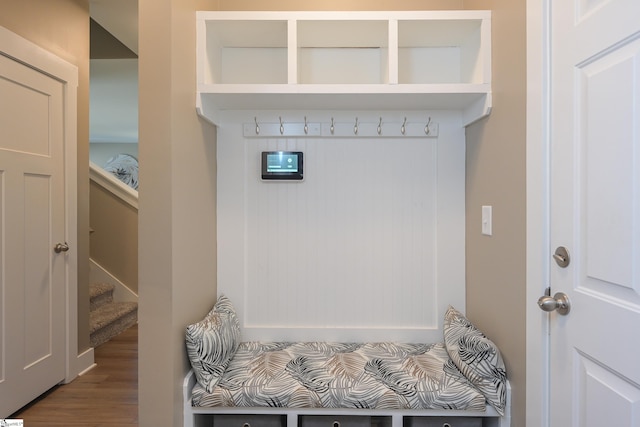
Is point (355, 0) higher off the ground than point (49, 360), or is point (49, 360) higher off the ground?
point (355, 0)

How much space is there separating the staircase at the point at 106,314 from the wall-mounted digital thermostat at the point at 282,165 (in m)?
2.11

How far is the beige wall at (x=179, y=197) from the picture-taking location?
137cm

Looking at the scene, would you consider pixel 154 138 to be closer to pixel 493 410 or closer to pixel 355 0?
pixel 355 0

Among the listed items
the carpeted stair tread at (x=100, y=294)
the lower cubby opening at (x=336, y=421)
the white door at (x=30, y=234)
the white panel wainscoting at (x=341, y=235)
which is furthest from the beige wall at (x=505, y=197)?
the carpeted stair tread at (x=100, y=294)

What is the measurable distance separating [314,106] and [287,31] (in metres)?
0.36

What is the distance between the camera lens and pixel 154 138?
1391 millimetres

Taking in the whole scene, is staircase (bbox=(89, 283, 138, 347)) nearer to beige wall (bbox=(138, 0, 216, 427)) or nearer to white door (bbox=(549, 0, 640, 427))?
beige wall (bbox=(138, 0, 216, 427))

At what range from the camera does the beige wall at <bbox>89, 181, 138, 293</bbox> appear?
391 centimetres

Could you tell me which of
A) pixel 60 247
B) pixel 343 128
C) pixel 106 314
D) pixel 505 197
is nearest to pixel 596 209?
pixel 505 197

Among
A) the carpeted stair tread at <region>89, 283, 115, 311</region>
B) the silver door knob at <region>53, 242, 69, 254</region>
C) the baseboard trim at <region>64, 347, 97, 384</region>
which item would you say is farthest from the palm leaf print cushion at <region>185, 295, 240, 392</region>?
the carpeted stair tread at <region>89, 283, 115, 311</region>

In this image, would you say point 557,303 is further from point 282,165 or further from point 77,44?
point 77,44

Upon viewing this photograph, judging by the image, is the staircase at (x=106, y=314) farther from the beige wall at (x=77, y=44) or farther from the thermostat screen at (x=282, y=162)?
the thermostat screen at (x=282, y=162)

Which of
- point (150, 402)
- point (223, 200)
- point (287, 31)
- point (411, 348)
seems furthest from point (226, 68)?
point (411, 348)

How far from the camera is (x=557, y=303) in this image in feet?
3.71
